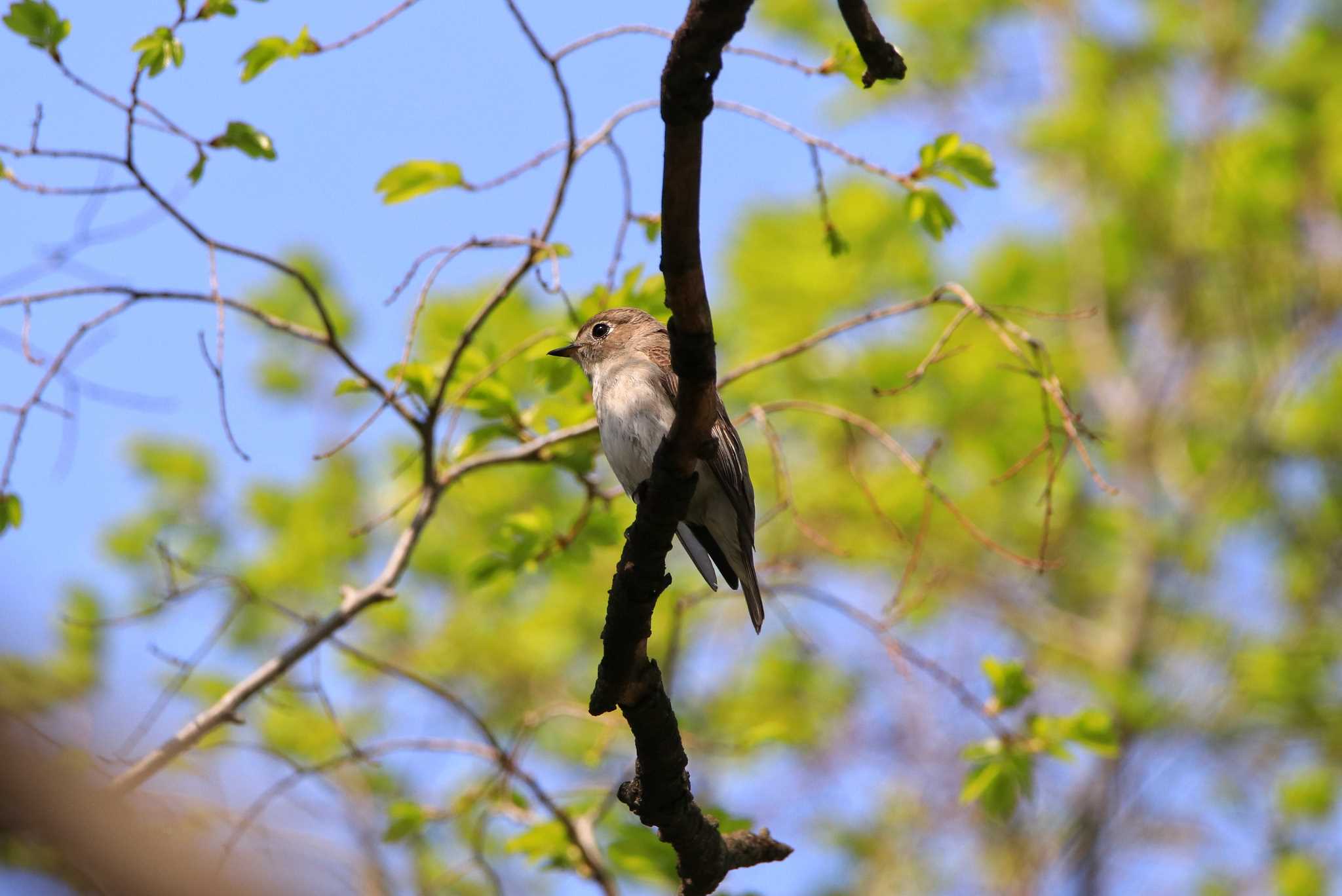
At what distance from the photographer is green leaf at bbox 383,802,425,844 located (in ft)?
15.6

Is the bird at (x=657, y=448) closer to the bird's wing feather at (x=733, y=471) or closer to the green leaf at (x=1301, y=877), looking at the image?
the bird's wing feather at (x=733, y=471)

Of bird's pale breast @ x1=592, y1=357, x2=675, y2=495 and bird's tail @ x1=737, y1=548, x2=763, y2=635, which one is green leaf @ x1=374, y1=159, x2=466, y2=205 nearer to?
bird's pale breast @ x1=592, y1=357, x2=675, y2=495

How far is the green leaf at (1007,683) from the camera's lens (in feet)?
14.0

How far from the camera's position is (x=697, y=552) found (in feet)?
15.7

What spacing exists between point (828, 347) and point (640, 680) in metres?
9.90

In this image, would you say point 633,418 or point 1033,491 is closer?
point 633,418

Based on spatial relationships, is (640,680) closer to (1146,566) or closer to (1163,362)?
(1146,566)

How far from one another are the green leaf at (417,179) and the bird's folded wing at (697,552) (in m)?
1.50

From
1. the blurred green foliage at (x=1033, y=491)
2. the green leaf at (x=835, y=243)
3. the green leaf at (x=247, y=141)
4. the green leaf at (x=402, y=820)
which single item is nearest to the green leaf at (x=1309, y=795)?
the blurred green foliage at (x=1033, y=491)

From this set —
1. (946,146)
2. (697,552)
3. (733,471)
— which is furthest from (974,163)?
(697,552)

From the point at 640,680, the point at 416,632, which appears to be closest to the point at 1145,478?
the point at 416,632

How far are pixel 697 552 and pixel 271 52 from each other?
2.31m

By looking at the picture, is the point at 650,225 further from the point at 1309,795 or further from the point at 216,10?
the point at 1309,795

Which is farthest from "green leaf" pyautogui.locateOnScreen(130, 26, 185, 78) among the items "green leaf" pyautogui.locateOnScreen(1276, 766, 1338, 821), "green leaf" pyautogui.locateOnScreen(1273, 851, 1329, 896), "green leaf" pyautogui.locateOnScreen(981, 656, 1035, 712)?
"green leaf" pyautogui.locateOnScreen(1276, 766, 1338, 821)
